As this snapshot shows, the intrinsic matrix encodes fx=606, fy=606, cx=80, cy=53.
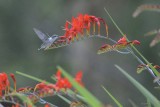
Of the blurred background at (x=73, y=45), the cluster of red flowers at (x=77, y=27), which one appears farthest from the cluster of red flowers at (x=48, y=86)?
the blurred background at (x=73, y=45)

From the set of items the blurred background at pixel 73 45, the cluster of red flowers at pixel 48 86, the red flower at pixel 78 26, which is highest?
the blurred background at pixel 73 45

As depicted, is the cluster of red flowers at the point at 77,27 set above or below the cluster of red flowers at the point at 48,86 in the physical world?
above

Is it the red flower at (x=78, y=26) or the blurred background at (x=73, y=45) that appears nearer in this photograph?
the red flower at (x=78, y=26)

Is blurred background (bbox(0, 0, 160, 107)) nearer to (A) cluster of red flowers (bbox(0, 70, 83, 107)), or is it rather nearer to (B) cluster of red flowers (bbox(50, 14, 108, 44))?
(B) cluster of red flowers (bbox(50, 14, 108, 44))

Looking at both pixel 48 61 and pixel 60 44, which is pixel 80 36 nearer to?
pixel 60 44

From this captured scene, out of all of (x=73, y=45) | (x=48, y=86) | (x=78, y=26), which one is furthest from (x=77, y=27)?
(x=73, y=45)

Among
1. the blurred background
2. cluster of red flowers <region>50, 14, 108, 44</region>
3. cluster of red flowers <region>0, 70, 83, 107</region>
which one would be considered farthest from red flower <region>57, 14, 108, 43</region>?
the blurred background

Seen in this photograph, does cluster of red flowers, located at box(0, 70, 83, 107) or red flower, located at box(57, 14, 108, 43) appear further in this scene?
red flower, located at box(57, 14, 108, 43)

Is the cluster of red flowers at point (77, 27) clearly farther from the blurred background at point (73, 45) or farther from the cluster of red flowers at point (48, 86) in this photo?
the blurred background at point (73, 45)

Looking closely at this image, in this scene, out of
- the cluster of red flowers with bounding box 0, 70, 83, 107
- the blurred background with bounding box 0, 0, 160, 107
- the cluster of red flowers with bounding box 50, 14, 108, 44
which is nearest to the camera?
the cluster of red flowers with bounding box 0, 70, 83, 107
